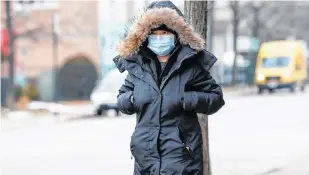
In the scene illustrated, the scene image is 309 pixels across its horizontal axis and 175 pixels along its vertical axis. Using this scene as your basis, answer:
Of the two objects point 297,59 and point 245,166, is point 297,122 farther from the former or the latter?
point 297,59

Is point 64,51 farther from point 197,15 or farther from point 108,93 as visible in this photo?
point 197,15

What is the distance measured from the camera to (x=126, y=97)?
4477 mm

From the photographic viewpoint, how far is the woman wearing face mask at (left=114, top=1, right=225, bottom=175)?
171 inches

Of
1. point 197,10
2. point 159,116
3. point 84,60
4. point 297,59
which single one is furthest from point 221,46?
point 159,116

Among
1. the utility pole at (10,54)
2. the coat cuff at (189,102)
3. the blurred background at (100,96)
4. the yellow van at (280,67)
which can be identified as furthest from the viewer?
the yellow van at (280,67)

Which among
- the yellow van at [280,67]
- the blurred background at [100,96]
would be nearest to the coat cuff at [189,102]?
the blurred background at [100,96]

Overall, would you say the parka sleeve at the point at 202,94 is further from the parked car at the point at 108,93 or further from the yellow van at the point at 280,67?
the yellow van at the point at 280,67

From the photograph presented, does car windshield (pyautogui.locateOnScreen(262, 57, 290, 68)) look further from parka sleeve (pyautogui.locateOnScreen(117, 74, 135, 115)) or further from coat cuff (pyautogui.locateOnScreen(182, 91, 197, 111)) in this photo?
coat cuff (pyautogui.locateOnScreen(182, 91, 197, 111))

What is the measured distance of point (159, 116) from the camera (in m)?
4.35

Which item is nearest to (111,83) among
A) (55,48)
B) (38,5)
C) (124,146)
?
(124,146)

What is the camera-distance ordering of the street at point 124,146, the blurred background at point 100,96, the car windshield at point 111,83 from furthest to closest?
the car windshield at point 111,83 < the blurred background at point 100,96 < the street at point 124,146

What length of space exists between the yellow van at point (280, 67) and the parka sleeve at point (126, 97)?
112 feet

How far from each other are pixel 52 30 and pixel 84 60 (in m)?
3.09

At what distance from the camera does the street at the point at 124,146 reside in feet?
36.5
